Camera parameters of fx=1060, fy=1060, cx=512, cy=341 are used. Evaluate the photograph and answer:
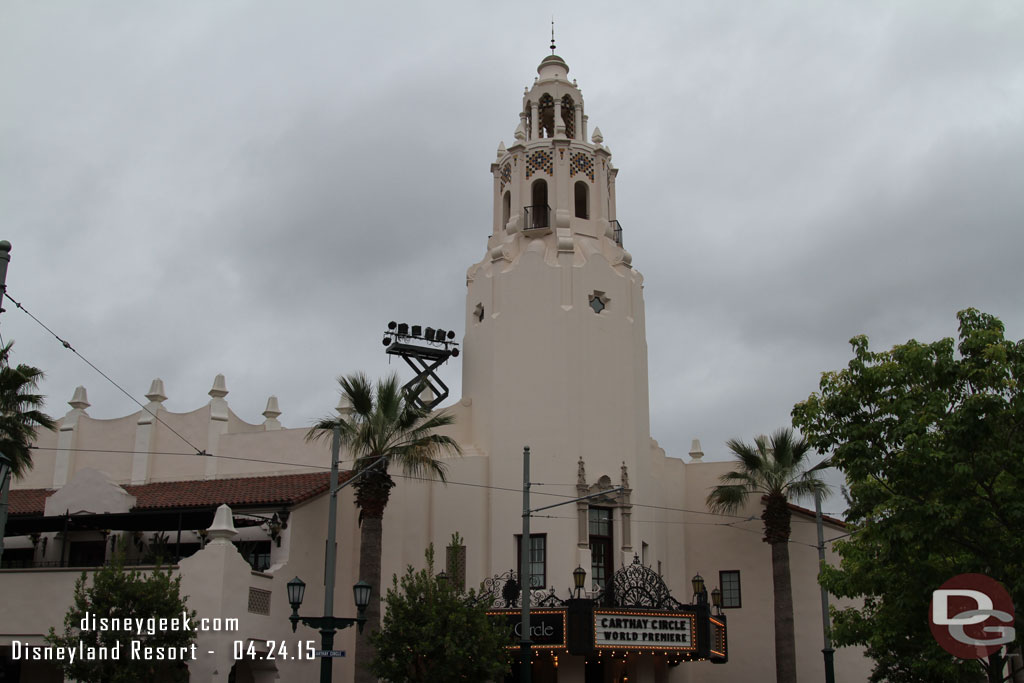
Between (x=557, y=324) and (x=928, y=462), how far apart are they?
1658 cm

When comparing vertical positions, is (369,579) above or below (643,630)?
above

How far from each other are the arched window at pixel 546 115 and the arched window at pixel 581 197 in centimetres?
243

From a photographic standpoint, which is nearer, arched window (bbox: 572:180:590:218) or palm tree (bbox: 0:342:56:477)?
palm tree (bbox: 0:342:56:477)

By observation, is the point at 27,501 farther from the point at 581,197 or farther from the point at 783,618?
the point at 783,618

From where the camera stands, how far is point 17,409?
25.6 meters

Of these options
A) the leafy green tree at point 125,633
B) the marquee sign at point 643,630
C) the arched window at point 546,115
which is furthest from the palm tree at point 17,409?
the arched window at point 546,115

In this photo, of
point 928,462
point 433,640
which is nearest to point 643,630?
point 433,640

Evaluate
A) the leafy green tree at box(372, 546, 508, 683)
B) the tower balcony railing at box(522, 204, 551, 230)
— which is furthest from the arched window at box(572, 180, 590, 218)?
the leafy green tree at box(372, 546, 508, 683)

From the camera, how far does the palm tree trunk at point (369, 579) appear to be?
2727 centimetres

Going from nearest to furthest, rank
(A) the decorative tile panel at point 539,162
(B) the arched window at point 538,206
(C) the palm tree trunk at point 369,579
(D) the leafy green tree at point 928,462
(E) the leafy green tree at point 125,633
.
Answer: (D) the leafy green tree at point 928,462 < (E) the leafy green tree at point 125,633 < (C) the palm tree trunk at point 369,579 < (B) the arched window at point 538,206 < (A) the decorative tile panel at point 539,162

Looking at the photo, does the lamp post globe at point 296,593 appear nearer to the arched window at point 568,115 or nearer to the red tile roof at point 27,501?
the red tile roof at point 27,501

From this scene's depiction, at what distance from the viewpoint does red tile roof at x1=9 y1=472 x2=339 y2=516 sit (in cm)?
3055

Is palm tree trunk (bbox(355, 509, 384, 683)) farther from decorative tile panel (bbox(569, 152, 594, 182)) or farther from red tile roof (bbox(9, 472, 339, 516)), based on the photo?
decorative tile panel (bbox(569, 152, 594, 182))

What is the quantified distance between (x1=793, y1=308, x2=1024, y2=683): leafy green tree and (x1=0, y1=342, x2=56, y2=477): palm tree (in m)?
17.8
